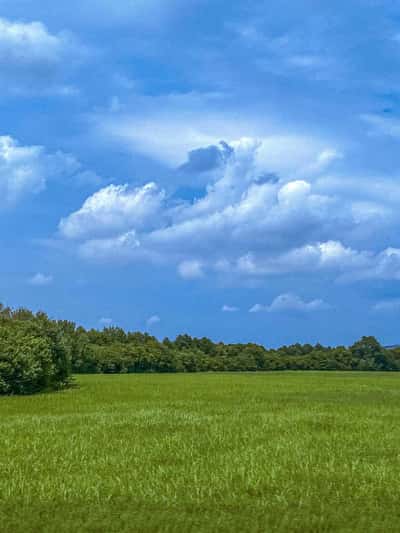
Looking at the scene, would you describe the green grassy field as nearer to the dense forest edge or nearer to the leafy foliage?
the leafy foliage

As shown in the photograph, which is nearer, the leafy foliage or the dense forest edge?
the leafy foliage

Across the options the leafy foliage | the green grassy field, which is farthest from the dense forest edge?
the green grassy field

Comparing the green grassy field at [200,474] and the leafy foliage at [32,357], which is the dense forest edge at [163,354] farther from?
the green grassy field at [200,474]

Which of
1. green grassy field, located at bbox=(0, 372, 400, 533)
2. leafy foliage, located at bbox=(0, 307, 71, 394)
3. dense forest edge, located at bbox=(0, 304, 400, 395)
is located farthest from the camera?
dense forest edge, located at bbox=(0, 304, 400, 395)

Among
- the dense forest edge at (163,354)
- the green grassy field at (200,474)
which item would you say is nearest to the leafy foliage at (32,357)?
the dense forest edge at (163,354)

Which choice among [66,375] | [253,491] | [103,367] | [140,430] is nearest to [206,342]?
[103,367]

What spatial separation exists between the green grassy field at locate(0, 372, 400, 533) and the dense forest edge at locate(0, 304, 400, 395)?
1723cm

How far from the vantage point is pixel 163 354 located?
77000 millimetres

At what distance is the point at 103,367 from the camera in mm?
70375

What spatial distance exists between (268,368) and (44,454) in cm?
7518

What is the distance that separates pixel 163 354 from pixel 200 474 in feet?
221

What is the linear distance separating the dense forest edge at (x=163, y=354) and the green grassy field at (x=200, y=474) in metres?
17.2

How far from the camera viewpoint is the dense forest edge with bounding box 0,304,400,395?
35219mm

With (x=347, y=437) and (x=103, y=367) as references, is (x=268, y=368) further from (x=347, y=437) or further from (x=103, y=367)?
(x=347, y=437)
